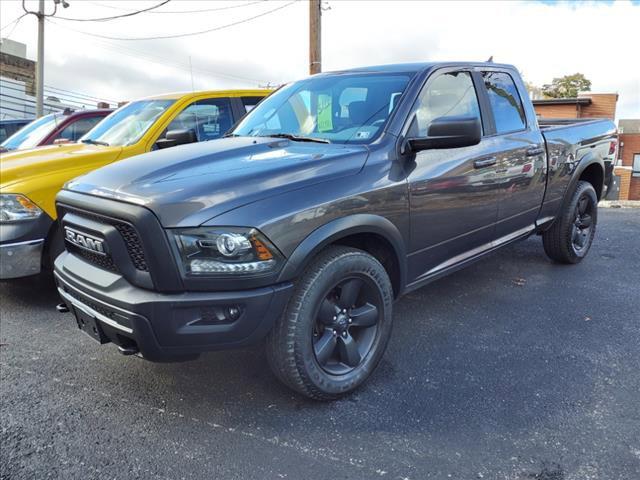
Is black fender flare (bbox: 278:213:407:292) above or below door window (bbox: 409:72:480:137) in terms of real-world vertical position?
below

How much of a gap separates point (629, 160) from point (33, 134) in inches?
1195

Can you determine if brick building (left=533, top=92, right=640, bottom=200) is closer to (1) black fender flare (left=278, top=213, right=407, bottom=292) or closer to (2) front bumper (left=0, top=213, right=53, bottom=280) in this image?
(1) black fender flare (left=278, top=213, right=407, bottom=292)

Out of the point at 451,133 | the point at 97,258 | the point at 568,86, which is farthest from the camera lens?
the point at 568,86

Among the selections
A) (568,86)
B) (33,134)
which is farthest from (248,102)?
(568,86)

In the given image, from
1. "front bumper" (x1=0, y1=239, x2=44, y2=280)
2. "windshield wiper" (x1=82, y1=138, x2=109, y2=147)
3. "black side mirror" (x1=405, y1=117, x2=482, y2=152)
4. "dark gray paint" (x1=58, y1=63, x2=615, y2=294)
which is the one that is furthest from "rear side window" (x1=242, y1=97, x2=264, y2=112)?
"black side mirror" (x1=405, y1=117, x2=482, y2=152)

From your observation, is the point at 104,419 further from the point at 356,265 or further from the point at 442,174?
the point at 442,174

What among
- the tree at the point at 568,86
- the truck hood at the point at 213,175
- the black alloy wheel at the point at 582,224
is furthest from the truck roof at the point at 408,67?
the tree at the point at 568,86

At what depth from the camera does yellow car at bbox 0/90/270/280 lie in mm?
4062

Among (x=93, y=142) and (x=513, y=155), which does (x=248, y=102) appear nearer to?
(x=93, y=142)

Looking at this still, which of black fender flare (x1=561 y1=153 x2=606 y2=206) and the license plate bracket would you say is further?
black fender flare (x1=561 y1=153 x2=606 y2=206)

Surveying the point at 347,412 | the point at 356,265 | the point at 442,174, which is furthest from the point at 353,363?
the point at 442,174

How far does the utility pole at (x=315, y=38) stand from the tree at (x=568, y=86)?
123ft

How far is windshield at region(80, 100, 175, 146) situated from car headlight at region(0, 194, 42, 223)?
4.23 ft

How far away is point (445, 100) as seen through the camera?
3.70 m
